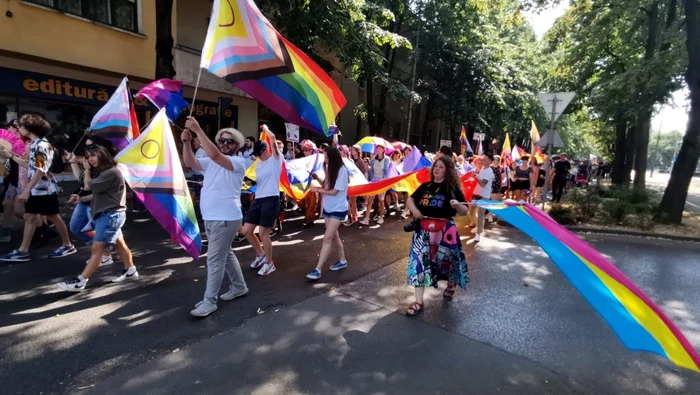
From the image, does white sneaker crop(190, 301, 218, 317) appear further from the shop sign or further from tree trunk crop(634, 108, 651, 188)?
tree trunk crop(634, 108, 651, 188)

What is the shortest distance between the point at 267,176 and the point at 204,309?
73.5 inches

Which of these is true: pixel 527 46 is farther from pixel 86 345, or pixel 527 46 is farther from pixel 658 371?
pixel 86 345

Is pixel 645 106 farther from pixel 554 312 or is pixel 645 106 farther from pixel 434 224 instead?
pixel 434 224

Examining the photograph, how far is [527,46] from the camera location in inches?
1174

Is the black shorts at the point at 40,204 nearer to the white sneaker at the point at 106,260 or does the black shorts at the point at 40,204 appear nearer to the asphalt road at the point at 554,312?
the white sneaker at the point at 106,260

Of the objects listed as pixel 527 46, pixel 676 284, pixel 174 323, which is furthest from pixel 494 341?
pixel 527 46

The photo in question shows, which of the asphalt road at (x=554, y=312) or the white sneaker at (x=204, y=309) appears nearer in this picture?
the asphalt road at (x=554, y=312)

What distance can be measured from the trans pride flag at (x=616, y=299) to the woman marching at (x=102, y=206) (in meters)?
4.34

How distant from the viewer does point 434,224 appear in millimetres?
4328

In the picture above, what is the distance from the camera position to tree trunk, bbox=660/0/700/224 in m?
10.0

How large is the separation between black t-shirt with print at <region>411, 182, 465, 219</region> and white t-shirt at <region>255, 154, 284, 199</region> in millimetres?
1964

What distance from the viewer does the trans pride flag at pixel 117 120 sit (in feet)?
18.4

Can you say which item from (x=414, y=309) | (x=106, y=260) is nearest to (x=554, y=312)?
(x=414, y=309)

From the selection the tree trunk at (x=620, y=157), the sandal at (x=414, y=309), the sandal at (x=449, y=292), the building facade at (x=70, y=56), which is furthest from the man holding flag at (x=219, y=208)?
the tree trunk at (x=620, y=157)
